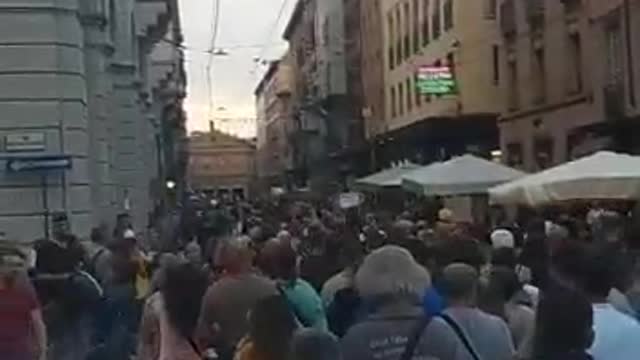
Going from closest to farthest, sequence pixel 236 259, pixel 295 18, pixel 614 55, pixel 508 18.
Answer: pixel 236 259, pixel 614 55, pixel 508 18, pixel 295 18

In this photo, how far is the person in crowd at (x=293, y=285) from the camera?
32.0 feet

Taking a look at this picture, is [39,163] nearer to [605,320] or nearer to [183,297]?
[183,297]

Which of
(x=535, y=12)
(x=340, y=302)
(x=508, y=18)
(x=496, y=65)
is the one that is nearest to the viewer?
(x=340, y=302)

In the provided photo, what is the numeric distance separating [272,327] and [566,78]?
1272 inches

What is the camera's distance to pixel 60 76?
2127cm

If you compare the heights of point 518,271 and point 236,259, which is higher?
point 236,259

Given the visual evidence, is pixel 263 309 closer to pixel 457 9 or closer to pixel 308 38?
pixel 457 9

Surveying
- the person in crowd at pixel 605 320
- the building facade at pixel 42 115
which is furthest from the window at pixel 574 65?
the person in crowd at pixel 605 320

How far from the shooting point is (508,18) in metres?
43.9

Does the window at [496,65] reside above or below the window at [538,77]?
above

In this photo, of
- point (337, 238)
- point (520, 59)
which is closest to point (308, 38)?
point (520, 59)

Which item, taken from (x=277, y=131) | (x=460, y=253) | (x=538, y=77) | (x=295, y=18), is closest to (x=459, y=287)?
(x=460, y=253)

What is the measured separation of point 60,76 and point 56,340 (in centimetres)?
1023

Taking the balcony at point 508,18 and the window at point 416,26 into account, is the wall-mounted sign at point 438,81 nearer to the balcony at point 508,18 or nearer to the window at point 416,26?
the balcony at point 508,18
